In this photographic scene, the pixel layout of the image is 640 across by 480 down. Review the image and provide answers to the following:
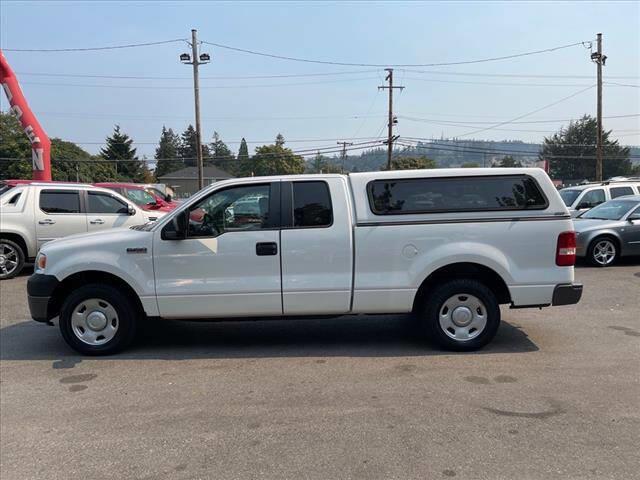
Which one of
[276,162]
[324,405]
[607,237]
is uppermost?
[276,162]

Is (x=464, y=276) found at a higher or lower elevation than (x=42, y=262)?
lower

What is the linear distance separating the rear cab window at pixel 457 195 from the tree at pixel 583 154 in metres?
77.1

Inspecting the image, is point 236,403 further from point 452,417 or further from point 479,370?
point 479,370

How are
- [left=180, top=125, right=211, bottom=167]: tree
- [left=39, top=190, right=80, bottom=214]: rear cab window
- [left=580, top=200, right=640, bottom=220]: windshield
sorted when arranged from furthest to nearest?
[left=180, top=125, right=211, bottom=167]: tree, [left=580, top=200, right=640, bottom=220]: windshield, [left=39, top=190, right=80, bottom=214]: rear cab window

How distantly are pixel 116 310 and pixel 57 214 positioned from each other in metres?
6.37

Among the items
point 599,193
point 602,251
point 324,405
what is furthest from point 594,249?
point 324,405

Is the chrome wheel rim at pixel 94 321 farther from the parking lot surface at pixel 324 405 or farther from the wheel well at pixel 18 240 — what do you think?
the wheel well at pixel 18 240

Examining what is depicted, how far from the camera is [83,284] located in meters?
5.58

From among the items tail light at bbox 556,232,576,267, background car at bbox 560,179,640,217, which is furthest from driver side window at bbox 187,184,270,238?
background car at bbox 560,179,640,217

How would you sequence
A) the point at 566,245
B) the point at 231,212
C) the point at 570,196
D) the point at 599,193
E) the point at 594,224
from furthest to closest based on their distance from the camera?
the point at 570,196 → the point at 599,193 → the point at 594,224 → the point at 231,212 → the point at 566,245

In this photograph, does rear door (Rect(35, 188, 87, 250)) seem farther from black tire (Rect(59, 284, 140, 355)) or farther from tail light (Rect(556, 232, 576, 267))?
tail light (Rect(556, 232, 576, 267))

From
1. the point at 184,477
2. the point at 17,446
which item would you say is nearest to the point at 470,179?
the point at 184,477

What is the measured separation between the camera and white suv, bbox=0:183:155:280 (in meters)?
10.4

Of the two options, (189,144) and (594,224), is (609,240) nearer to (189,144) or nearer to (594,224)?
(594,224)
